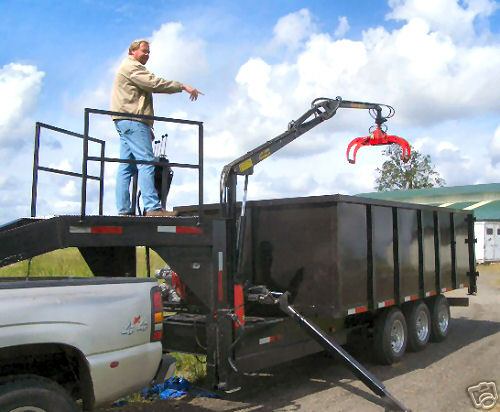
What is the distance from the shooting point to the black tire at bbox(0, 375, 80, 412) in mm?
3673

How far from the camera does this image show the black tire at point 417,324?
880 cm

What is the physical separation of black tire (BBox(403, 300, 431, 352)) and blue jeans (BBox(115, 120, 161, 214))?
16.0 feet

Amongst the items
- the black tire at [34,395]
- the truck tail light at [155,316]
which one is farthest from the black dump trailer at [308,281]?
the black tire at [34,395]

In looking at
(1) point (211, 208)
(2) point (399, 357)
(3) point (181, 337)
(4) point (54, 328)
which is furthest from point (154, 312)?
(2) point (399, 357)

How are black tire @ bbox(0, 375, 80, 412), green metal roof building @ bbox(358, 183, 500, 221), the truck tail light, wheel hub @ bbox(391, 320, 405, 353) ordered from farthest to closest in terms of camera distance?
1. green metal roof building @ bbox(358, 183, 500, 221)
2. wheel hub @ bbox(391, 320, 405, 353)
3. the truck tail light
4. black tire @ bbox(0, 375, 80, 412)

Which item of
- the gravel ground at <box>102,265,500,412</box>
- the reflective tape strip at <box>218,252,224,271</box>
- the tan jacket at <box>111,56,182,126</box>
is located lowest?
the gravel ground at <box>102,265,500,412</box>

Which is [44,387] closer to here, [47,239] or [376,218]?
[47,239]

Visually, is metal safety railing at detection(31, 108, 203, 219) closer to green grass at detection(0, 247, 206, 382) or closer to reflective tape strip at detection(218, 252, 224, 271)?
reflective tape strip at detection(218, 252, 224, 271)

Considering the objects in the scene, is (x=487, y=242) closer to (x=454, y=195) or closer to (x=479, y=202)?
(x=479, y=202)

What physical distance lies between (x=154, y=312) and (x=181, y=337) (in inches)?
70.4

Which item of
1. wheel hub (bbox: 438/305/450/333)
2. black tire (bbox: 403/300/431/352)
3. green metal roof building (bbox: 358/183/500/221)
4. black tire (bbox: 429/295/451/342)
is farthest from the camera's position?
green metal roof building (bbox: 358/183/500/221)

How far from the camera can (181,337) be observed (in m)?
6.27

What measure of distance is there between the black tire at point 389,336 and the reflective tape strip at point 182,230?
3.58m

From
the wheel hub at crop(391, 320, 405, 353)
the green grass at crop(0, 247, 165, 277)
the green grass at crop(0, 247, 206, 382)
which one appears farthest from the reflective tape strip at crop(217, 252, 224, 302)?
the green grass at crop(0, 247, 165, 277)
